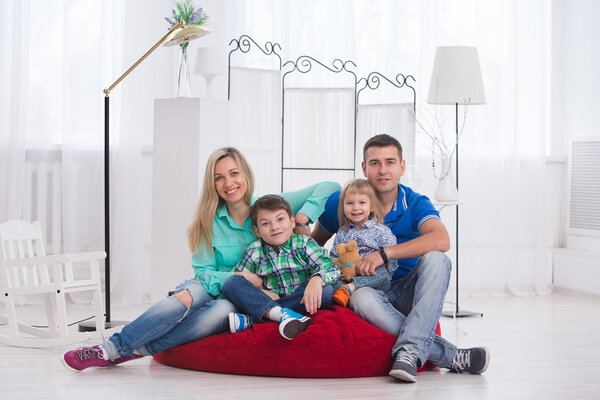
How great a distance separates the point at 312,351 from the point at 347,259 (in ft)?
1.34

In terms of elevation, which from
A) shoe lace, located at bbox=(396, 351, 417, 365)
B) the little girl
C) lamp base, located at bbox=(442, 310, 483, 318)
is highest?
the little girl

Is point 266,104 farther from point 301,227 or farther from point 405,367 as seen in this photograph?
point 405,367

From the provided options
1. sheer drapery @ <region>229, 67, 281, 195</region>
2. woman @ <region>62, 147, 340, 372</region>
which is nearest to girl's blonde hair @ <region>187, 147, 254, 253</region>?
woman @ <region>62, 147, 340, 372</region>

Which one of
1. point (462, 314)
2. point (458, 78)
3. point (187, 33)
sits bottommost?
point (462, 314)

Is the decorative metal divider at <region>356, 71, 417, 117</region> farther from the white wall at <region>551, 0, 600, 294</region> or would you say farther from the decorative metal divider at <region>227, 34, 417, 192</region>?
the white wall at <region>551, 0, 600, 294</region>

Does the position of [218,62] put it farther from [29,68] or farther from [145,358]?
[145,358]

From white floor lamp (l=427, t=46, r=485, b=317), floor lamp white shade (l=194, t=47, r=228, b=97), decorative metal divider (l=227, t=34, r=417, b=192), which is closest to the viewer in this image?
floor lamp white shade (l=194, t=47, r=228, b=97)

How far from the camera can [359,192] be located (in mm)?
2895

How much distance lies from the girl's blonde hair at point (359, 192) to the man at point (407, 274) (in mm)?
67

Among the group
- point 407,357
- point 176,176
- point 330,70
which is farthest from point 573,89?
point 407,357

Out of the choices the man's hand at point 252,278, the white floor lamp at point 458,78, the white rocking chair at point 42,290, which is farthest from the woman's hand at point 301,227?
the white floor lamp at point 458,78

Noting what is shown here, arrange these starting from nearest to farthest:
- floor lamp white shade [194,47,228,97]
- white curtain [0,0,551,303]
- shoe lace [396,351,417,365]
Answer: shoe lace [396,351,417,365], floor lamp white shade [194,47,228,97], white curtain [0,0,551,303]

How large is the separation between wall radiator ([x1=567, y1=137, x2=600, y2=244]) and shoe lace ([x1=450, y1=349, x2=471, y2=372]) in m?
2.60

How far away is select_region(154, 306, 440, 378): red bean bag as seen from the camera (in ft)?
8.63
